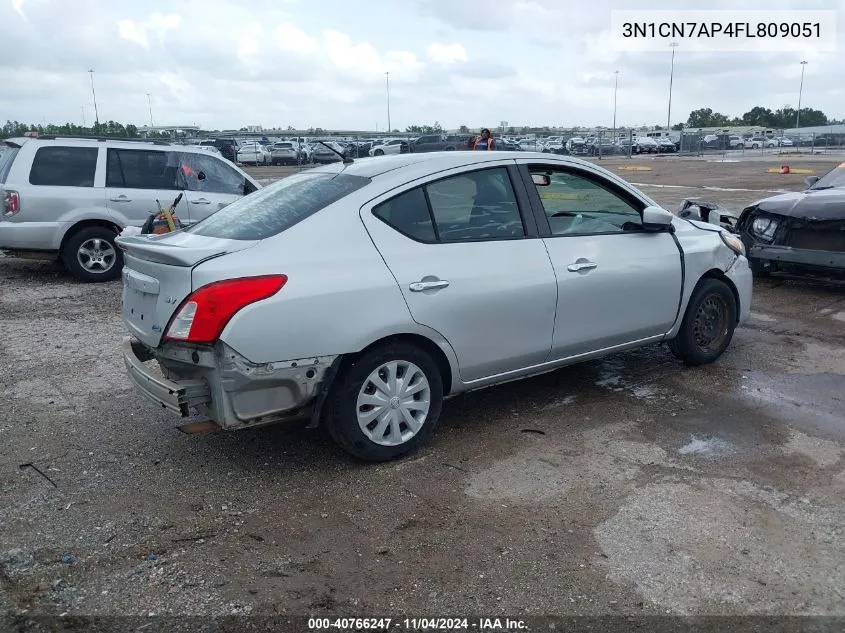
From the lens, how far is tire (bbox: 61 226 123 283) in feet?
30.9

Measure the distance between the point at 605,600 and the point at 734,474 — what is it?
4.83ft

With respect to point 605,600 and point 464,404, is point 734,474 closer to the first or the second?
point 605,600

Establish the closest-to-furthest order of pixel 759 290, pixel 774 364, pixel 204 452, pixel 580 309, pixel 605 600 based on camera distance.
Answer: pixel 605 600
pixel 204 452
pixel 580 309
pixel 774 364
pixel 759 290

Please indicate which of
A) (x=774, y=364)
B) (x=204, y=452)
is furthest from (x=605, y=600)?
(x=774, y=364)

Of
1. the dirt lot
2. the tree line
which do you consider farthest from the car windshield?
the tree line

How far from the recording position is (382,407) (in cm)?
417

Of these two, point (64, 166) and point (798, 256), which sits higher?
point (64, 166)

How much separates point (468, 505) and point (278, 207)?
1.97 metres

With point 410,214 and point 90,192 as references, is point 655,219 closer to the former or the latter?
point 410,214

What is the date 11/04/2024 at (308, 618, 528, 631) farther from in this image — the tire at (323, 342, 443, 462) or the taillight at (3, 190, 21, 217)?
the taillight at (3, 190, 21, 217)

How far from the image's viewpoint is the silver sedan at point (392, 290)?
12.5 feet

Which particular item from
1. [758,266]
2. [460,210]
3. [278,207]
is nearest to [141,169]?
[278,207]

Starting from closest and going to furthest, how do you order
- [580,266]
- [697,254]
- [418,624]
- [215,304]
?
[418,624] < [215,304] < [580,266] < [697,254]

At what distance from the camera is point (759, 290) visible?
8.82 metres
